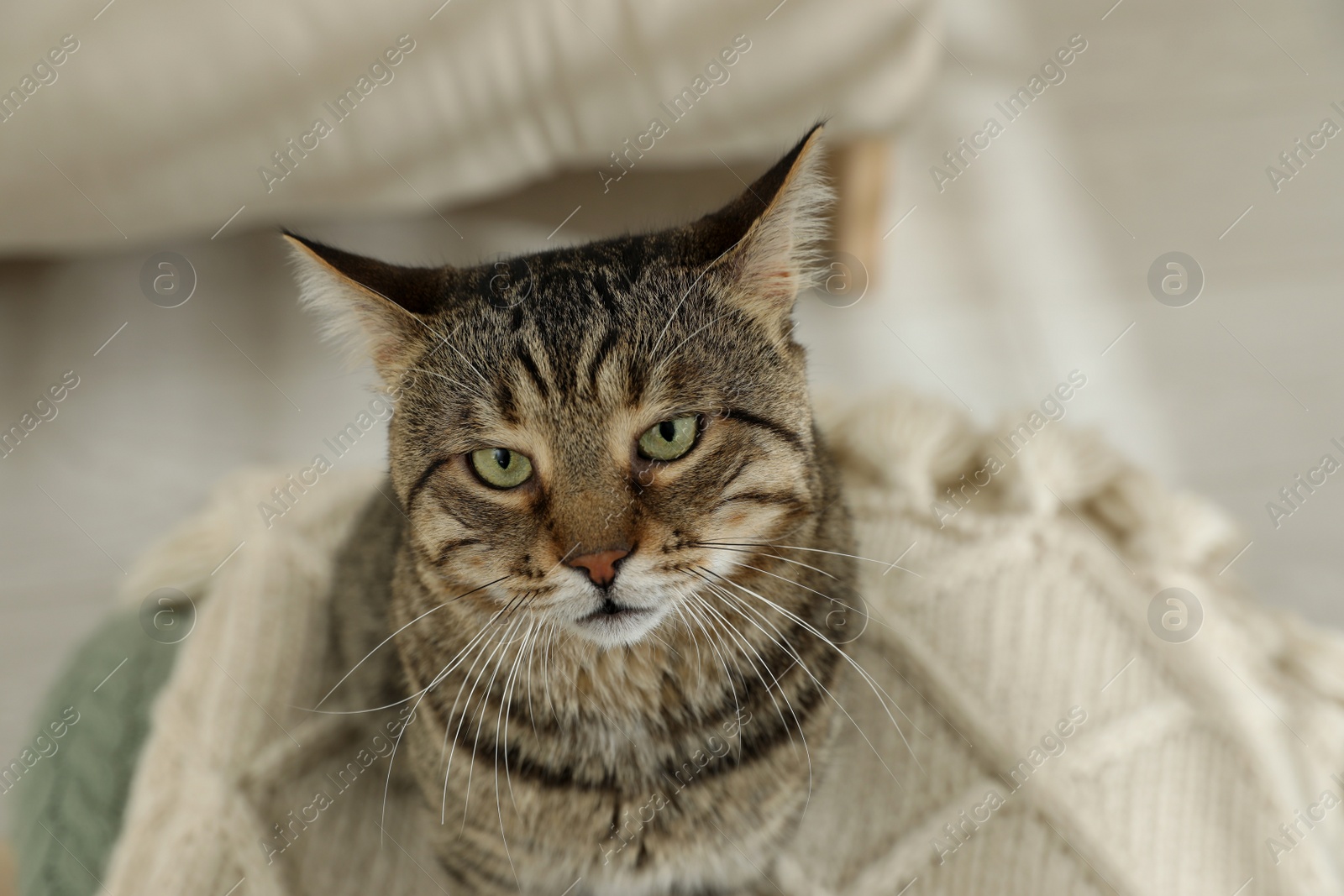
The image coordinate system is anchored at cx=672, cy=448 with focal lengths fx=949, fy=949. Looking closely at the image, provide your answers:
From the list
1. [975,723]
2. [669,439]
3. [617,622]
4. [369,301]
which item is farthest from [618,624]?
[975,723]

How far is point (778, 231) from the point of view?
778mm

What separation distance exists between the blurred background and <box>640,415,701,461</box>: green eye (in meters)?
0.67

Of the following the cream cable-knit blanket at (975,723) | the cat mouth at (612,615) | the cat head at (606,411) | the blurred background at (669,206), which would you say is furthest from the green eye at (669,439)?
the blurred background at (669,206)

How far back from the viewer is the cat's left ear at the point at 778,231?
2.42 feet

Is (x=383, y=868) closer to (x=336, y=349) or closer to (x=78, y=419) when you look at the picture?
(x=336, y=349)

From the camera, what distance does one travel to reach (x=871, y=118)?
1374 millimetres

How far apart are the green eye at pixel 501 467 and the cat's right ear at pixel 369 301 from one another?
4.8 inches

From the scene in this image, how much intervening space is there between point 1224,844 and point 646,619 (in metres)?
0.72

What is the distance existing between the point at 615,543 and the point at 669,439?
0.33 feet

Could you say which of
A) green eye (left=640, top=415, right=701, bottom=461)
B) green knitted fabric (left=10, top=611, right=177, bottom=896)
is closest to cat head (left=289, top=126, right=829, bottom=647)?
green eye (left=640, top=415, right=701, bottom=461)

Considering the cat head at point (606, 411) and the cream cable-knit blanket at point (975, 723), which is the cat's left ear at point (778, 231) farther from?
the cream cable-knit blanket at point (975, 723)

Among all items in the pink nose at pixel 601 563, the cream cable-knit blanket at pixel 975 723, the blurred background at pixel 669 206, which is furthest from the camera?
the blurred background at pixel 669 206

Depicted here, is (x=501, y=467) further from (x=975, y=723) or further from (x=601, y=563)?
(x=975, y=723)

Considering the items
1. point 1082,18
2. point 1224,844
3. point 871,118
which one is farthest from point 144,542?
point 1082,18
